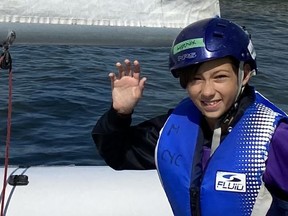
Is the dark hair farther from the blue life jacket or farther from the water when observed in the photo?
the water

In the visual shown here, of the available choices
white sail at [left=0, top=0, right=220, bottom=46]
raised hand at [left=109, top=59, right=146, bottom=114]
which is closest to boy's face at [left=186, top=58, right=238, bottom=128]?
raised hand at [left=109, top=59, right=146, bottom=114]

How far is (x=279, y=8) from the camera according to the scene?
49.3ft

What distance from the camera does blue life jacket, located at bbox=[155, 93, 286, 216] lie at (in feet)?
6.76

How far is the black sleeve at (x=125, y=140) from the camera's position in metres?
2.25

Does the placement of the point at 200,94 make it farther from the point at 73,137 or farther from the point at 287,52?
the point at 287,52

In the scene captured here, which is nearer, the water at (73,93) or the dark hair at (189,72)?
the dark hair at (189,72)

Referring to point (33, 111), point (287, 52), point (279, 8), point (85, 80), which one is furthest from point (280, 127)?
point (279, 8)

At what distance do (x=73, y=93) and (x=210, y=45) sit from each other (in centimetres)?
500

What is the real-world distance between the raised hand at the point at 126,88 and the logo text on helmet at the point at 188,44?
5.5 inches

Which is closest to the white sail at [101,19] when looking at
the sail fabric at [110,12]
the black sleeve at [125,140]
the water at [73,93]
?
the sail fabric at [110,12]

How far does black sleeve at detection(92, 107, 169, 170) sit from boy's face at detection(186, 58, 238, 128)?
0.26 m

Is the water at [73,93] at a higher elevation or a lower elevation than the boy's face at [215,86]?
lower

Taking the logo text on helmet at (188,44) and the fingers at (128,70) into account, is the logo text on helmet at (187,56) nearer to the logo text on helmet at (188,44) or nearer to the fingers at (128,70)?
the logo text on helmet at (188,44)

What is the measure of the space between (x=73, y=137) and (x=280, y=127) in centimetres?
372
